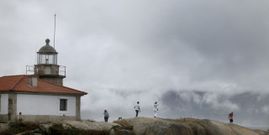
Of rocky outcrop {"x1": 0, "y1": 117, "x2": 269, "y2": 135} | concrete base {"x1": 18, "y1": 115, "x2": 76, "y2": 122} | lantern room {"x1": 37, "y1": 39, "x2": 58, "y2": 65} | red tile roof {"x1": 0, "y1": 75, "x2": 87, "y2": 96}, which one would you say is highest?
lantern room {"x1": 37, "y1": 39, "x2": 58, "y2": 65}

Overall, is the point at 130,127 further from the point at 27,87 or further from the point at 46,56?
the point at 46,56

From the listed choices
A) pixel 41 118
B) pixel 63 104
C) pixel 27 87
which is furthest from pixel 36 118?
pixel 63 104

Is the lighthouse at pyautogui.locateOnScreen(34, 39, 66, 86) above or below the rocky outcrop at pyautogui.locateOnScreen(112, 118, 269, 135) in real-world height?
above

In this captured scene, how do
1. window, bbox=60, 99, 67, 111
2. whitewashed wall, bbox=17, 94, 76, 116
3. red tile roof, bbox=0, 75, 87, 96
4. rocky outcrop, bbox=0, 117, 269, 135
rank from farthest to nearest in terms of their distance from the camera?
window, bbox=60, 99, 67, 111
red tile roof, bbox=0, 75, 87, 96
whitewashed wall, bbox=17, 94, 76, 116
rocky outcrop, bbox=0, 117, 269, 135

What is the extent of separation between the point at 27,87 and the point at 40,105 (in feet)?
6.09

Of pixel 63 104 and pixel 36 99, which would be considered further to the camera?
pixel 63 104

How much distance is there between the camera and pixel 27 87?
5472 cm

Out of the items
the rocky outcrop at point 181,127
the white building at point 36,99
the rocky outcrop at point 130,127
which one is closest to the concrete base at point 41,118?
the white building at point 36,99

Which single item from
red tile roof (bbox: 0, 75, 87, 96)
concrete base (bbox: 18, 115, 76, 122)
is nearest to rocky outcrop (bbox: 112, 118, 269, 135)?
concrete base (bbox: 18, 115, 76, 122)

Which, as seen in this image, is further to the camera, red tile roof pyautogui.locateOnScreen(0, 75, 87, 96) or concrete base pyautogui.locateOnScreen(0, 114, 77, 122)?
red tile roof pyautogui.locateOnScreen(0, 75, 87, 96)

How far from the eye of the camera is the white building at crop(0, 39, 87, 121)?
5334 centimetres

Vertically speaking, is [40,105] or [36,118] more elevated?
[40,105]

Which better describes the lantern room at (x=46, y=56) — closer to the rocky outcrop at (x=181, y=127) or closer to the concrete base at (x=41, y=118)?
the concrete base at (x=41, y=118)

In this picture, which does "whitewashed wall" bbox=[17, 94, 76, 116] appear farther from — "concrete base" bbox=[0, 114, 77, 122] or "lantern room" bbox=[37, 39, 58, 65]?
"lantern room" bbox=[37, 39, 58, 65]
